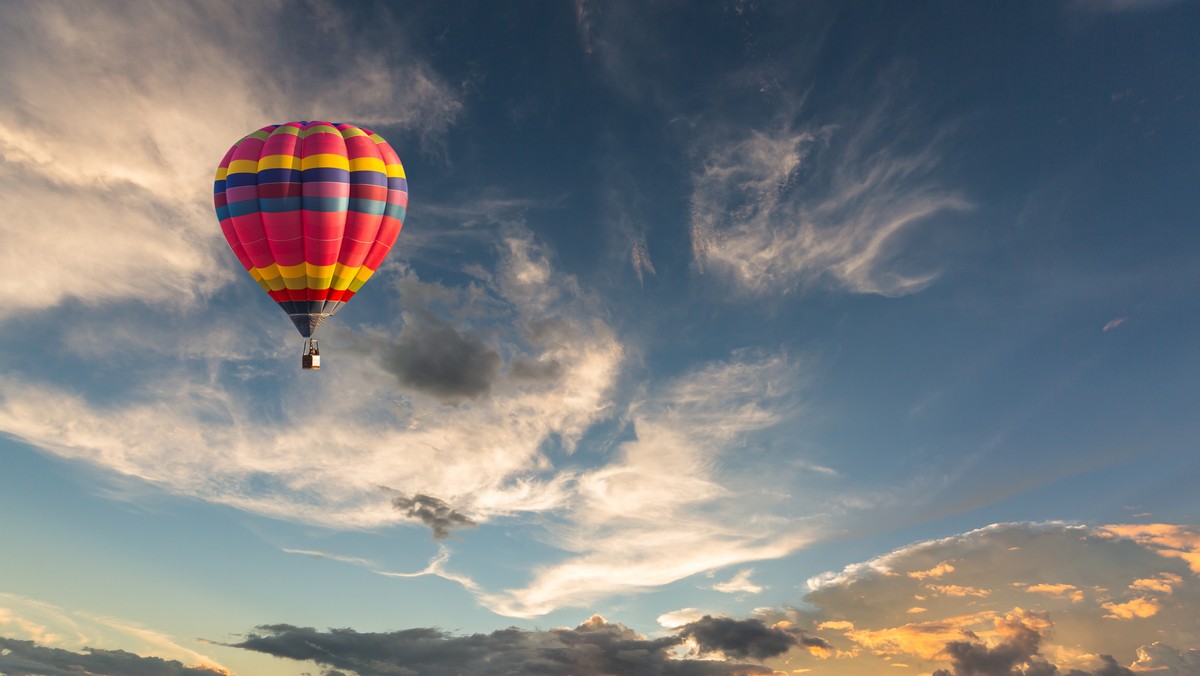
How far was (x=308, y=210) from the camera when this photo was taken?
229 feet

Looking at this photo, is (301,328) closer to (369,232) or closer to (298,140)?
(369,232)

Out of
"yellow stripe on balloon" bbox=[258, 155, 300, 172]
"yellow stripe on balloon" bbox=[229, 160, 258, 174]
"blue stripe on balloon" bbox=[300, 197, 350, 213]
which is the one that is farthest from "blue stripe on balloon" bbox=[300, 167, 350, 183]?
"yellow stripe on balloon" bbox=[229, 160, 258, 174]

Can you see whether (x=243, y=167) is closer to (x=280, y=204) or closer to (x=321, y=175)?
(x=280, y=204)

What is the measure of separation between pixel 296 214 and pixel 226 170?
937cm

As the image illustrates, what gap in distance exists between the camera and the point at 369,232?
2879 inches

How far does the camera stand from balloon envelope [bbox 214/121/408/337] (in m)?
70.0

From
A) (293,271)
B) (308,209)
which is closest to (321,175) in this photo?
(308,209)

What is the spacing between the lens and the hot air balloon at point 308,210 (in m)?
70.0

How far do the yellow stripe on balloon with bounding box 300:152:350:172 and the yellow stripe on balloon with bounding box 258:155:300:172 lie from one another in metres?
0.89

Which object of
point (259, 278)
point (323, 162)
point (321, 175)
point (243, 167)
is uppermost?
point (323, 162)

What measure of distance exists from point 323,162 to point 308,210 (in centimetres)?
499

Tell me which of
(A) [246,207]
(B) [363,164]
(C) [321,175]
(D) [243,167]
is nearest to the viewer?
(C) [321,175]

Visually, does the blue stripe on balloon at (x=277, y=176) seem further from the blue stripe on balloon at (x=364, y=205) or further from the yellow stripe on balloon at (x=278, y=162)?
the blue stripe on balloon at (x=364, y=205)

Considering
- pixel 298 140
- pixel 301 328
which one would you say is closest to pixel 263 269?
pixel 301 328
